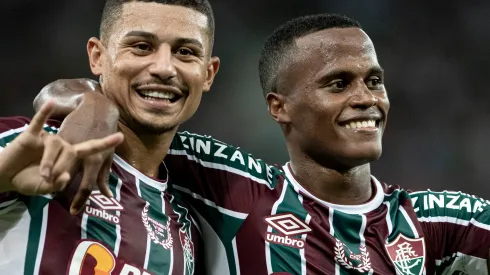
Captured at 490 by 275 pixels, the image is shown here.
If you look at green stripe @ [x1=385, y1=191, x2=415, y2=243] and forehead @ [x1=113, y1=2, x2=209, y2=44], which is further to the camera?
green stripe @ [x1=385, y1=191, x2=415, y2=243]

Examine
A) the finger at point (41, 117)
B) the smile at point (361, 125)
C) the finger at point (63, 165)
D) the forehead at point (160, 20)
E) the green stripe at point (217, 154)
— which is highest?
the forehead at point (160, 20)

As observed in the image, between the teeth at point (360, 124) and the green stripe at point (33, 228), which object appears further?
the teeth at point (360, 124)

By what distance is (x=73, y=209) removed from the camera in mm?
1741

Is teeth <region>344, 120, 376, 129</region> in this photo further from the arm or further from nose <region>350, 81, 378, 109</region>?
the arm

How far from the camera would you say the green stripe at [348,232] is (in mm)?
2412

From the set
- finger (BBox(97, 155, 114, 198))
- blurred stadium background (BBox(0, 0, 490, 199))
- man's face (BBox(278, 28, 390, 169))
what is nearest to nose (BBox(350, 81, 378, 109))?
man's face (BBox(278, 28, 390, 169))

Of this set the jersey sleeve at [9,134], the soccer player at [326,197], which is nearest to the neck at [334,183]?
the soccer player at [326,197]

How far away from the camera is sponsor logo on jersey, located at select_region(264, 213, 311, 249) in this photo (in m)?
2.41

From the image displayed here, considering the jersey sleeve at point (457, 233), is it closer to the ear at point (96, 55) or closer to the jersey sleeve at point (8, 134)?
the ear at point (96, 55)

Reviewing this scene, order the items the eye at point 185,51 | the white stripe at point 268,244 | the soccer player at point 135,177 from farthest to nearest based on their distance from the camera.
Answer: the white stripe at point 268,244
the eye at point 185,51
the soccer player at point 135,177

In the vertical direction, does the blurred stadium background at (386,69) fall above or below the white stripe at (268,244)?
above

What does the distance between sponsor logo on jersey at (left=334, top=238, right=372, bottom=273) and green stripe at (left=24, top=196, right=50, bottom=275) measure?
108cm

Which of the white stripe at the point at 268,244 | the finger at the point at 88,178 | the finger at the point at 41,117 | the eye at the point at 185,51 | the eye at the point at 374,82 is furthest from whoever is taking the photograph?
the eye at the point at 374,82

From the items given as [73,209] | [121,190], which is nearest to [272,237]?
[121,190]
